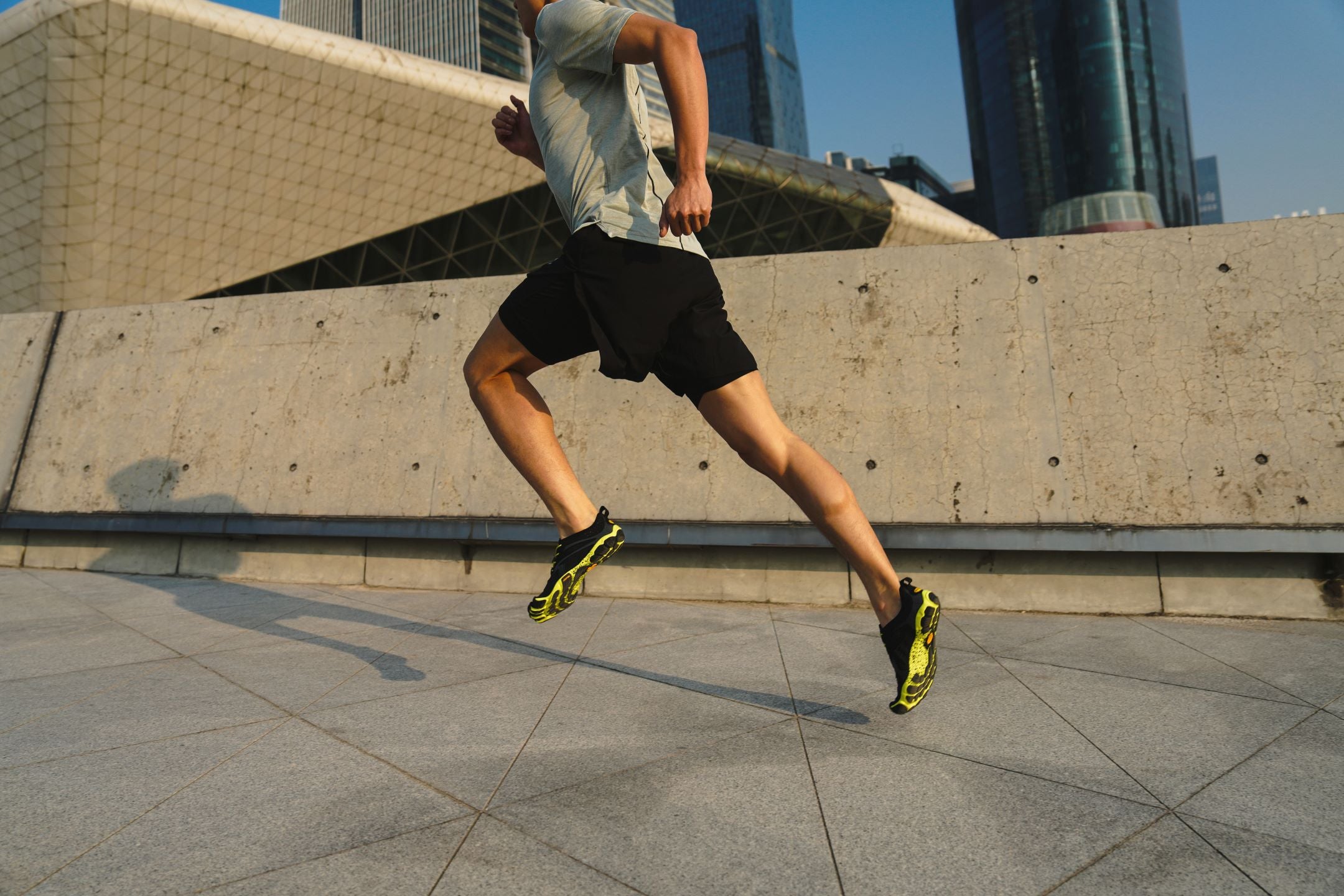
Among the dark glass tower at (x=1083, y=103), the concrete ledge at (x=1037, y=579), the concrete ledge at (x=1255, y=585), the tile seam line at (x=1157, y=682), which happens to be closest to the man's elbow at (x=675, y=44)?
the tile seam line at (x=1157, y=682)

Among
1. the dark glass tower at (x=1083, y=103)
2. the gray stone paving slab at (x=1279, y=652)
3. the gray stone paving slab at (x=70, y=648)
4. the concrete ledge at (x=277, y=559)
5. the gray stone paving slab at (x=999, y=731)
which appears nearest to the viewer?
the gray stone paving slab at (x=999, y=731)

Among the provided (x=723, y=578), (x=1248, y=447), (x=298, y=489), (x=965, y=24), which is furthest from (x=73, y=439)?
(x=965, y=24)

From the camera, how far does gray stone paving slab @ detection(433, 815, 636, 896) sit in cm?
126

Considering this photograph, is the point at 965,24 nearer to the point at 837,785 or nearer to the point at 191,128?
the point at 191,128

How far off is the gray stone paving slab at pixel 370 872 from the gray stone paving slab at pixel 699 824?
0.56ft

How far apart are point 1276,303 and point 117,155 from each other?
26.9 meters

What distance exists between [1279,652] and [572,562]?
8.80ft

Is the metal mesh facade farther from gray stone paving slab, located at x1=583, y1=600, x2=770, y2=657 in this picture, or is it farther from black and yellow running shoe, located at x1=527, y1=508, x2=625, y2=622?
black and yellow running shoe, located at x1=527, y1=508, x2=625, y2=622

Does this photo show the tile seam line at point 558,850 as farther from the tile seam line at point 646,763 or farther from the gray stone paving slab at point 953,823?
the gray stone paving slab at point 953,823

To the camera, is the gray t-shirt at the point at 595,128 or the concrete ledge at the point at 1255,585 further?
the concrete ledge at the point at 1255,585

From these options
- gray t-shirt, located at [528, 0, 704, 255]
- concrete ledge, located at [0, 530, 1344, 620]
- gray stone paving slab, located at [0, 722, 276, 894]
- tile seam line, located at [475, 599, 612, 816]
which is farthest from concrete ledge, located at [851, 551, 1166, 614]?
gray stone paving slab, located at [0, 722, 276, 894]

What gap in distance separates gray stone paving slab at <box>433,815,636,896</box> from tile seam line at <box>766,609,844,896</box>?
37cm

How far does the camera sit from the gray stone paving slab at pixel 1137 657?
2438mm

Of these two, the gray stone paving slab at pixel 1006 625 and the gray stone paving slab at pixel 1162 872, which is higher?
the gray stone paving slab at pixel 1162 872
